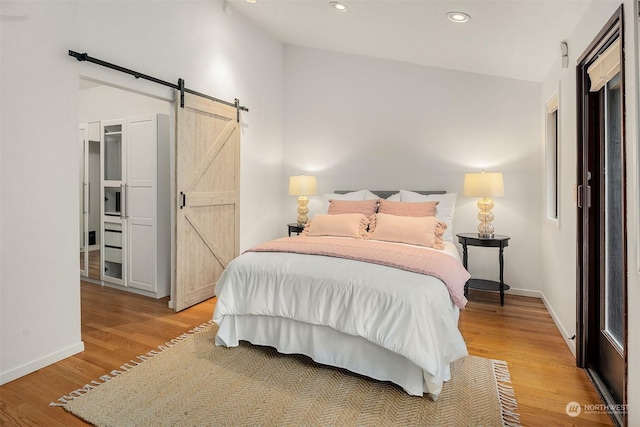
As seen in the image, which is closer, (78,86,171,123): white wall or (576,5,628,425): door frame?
(576,5,628,425): door frame

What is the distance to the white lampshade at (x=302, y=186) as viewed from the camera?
183 inches

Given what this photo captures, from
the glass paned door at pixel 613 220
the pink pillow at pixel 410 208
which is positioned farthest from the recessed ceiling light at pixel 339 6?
the glass paned door at pixel 613 220

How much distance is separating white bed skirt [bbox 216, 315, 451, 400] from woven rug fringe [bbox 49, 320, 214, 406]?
1.34 ft

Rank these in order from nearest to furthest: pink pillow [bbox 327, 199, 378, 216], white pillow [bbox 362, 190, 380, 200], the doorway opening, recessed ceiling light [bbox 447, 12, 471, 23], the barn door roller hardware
Result: the barn door roller hardware < recessed ceiling light [bbox 447, 12, 471, 23] < pink pillow [bbox 327, 199, 378, 216] < the doorway opening < white pillow [bbox 362, 190, 380, 200]

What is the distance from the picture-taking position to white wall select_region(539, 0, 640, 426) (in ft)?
5.02

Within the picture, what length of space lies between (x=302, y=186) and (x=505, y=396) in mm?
3215

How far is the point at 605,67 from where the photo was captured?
1972 millimetres

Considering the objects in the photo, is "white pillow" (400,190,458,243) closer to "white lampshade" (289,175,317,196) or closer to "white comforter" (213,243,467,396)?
"white lampshade" (289,175,317,196)

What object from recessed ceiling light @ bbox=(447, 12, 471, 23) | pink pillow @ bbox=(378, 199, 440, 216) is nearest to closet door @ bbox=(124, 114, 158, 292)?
pink pillow @ bbox=(378, 199, 440, 216)

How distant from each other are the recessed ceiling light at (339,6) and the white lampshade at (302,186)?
1990 mm

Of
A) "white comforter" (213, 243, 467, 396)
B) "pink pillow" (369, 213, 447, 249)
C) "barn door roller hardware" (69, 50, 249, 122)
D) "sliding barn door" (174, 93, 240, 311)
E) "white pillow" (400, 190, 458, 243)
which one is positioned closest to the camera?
"white comforter" (213, 243, 467, 396)

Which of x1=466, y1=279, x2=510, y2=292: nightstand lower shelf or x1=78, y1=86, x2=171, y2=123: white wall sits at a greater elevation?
x1=78, y1=86, x2=171, y2=123: white wall

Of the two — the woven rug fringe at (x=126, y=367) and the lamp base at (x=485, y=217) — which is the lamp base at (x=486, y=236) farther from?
the woven rug fringe at (x=126, y=367)

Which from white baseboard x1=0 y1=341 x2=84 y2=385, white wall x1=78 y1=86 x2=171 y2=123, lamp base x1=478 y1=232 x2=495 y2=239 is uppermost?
white wall x1=78 y1=86 x2=171 y2=123
